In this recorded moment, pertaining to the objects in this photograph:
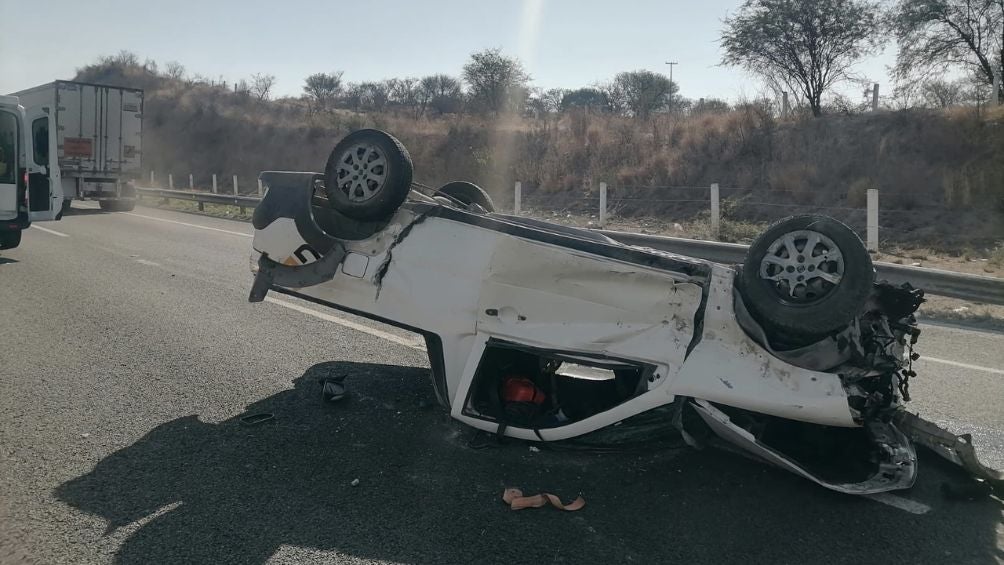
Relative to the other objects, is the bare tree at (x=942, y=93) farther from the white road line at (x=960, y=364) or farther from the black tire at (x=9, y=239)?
the black tire at (x=9, y=239)

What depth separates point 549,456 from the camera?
3992mm

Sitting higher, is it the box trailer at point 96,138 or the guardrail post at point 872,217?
the box trailer at point 96,138

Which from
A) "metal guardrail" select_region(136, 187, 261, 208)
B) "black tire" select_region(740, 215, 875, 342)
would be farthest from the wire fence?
"black tire" select_region(740, 215, 875, 342)

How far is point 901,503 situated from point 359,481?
8.27ft

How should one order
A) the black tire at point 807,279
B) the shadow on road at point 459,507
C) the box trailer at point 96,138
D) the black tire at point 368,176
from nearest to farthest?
1. the shadow on road at point 459,507
2. the black tire at point 807,279
3. the black tire at point 368,176
4. the box trailer at point 96,138

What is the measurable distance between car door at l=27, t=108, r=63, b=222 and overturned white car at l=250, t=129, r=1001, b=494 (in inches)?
373

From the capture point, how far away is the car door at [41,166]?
11789mm

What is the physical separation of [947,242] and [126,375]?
13353mm

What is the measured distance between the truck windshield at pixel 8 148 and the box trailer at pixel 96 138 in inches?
395

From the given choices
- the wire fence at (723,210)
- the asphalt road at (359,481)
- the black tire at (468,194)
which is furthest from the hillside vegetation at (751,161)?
the black tire at (468,194)

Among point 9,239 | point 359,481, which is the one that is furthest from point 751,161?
point 359,481

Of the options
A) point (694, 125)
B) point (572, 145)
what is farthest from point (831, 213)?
point (572, 145)

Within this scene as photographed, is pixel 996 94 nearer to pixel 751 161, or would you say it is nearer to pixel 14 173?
pixel 751 161

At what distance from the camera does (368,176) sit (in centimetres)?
449
